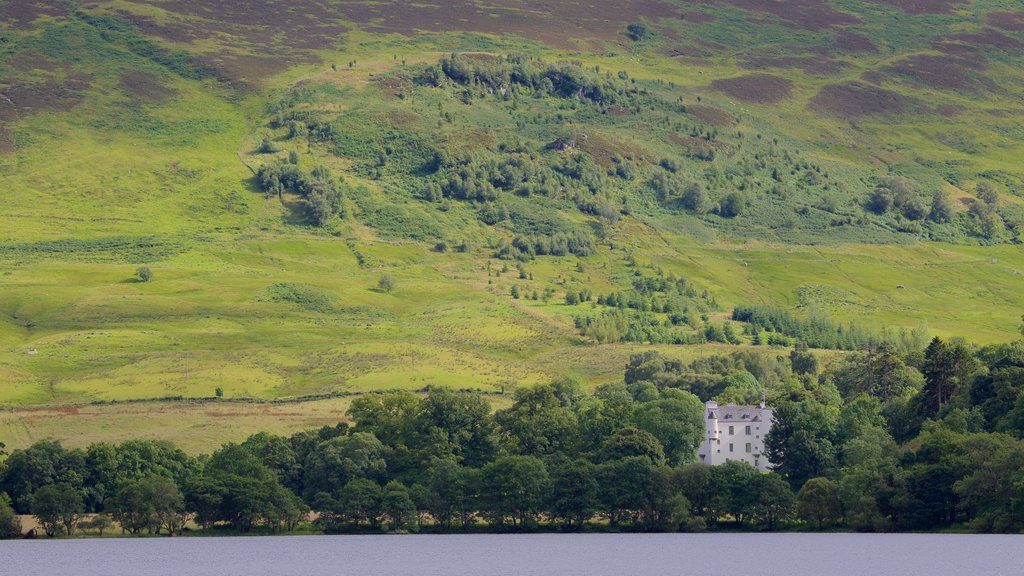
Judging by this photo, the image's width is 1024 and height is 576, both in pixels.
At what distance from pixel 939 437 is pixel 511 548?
129 feet

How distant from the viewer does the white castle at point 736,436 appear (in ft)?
560

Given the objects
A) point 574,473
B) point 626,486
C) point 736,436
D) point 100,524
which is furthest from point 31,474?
point 736,436

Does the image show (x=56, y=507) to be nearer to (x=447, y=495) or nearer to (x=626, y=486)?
(x=447, y=495)

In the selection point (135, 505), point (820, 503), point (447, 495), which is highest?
point (820, 503)

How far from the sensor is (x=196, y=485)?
141250 millimetres

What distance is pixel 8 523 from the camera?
5561 inches

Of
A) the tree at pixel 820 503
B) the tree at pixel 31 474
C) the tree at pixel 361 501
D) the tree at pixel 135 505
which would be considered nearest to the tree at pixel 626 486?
the tree at pixel 820 503

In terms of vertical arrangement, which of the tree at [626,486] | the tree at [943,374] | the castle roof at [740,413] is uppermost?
the tree at [943,374]

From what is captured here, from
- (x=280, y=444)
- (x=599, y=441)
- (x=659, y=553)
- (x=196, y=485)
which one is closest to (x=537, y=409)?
(x=599, y=441)

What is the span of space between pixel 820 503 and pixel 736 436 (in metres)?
34.8

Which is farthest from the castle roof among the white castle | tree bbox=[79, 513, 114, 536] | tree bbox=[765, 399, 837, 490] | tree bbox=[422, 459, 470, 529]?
tree bbox=[79, 513, 114, 536]

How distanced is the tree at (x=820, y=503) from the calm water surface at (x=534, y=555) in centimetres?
445

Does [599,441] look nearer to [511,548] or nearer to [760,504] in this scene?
[760,504]

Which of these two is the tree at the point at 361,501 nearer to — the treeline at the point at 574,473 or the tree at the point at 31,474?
the treeline at the point at 574,473
